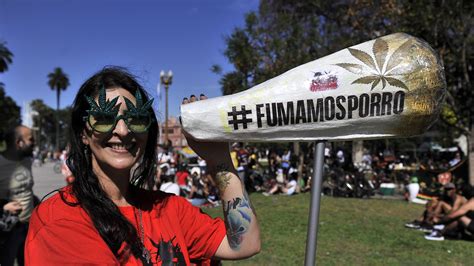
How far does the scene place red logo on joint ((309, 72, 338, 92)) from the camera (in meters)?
1.65

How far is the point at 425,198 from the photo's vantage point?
11258 millimetres

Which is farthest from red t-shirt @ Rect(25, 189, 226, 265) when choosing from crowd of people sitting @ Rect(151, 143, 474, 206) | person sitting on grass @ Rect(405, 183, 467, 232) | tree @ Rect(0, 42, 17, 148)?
tree @ Rect(0, 42, 17, 148)

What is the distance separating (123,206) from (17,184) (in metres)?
2.99

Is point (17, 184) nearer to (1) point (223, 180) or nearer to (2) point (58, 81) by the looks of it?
(1) point (223, 180)

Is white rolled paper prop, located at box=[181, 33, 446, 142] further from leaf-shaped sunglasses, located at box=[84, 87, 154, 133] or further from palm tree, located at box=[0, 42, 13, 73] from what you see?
palm tree, located at box=[0, 42, 13, 73]

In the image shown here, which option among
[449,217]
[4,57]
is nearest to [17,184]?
[449,217]

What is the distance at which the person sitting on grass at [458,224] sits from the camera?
7.23 meters

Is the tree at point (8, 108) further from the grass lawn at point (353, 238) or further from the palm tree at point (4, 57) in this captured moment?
the grass lawn at point (353, 238)

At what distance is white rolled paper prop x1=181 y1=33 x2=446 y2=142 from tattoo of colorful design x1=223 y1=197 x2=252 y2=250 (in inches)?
11.1

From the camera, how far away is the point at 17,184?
4.12 metres

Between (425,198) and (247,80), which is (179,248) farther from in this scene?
(247,80)

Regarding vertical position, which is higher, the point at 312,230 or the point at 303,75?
the point at 303,75

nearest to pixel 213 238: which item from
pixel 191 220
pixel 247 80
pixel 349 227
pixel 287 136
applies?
pixel 191 220

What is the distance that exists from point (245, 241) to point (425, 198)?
1076cm
